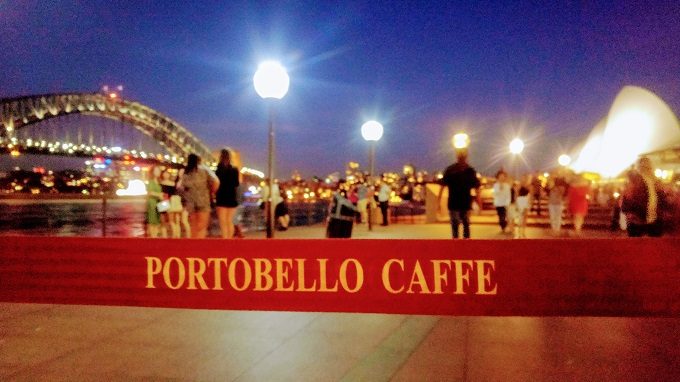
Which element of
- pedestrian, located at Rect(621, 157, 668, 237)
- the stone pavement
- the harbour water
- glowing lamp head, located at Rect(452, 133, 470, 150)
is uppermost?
glowing lamp head, located at Rect(452, 133, 470, 150)

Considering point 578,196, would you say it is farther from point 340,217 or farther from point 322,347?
point 322,347

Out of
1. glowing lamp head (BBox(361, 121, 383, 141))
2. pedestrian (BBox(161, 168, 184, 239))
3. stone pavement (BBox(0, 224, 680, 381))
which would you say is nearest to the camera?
stone pavement (BBox(0, 224, 680, 381))

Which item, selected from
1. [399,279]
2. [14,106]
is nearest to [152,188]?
[399,279]

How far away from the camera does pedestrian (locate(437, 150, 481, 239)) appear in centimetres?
873

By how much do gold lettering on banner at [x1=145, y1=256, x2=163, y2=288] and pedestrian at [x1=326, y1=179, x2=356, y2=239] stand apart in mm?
5030

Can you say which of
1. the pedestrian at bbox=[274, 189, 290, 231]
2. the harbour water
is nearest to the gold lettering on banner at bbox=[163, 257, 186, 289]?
the harbour water

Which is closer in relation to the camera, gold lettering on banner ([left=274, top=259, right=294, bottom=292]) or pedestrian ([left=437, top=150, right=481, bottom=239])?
gold lettering on banner ([left=274, top=259, right=294, bottom=292])

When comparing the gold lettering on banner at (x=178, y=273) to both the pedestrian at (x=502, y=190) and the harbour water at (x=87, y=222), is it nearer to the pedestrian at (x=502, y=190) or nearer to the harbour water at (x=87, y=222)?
the harbour water at (x=87, y=222)

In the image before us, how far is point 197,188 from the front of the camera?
29.0 feet

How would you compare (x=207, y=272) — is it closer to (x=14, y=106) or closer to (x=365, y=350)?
(x=365, y=350)

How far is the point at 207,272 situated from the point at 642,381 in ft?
9.35

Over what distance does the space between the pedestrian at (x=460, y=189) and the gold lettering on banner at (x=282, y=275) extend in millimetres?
5167

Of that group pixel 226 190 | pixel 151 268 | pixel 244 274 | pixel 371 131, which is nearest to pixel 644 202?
pixel 244 274

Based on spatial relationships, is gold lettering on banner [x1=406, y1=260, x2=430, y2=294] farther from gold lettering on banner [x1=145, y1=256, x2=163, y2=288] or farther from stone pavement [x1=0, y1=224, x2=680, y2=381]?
gold lettering on banner [x1=145, y1=256, x2=163, y2=288]
